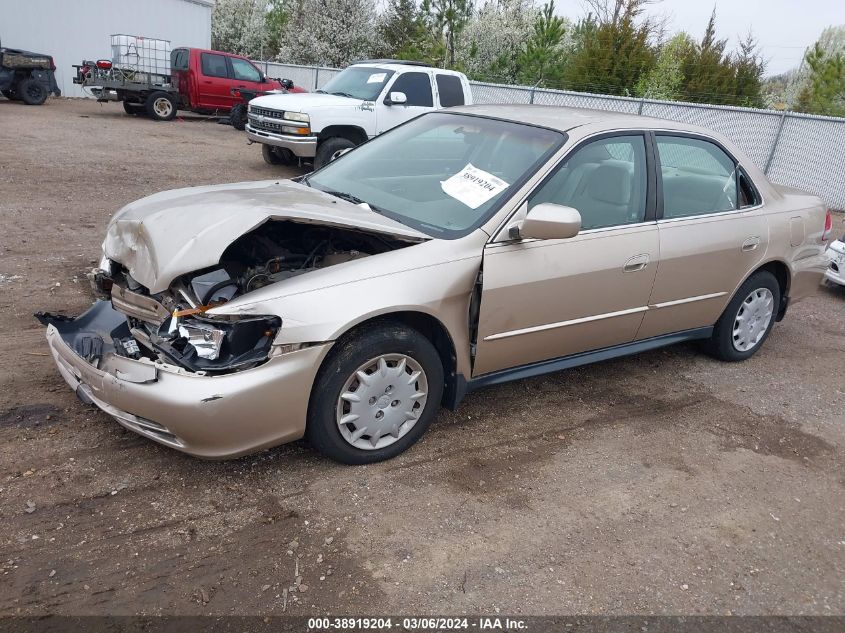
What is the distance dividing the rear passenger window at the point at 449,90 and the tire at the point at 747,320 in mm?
7517

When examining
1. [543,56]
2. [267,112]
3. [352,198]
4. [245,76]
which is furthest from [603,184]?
[543,56]

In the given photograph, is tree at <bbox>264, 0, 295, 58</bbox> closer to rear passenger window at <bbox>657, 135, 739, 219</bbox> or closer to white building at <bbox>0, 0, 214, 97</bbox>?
white building at <bbox>0, 0, 214, 97</bbox>

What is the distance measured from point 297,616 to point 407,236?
176 cm

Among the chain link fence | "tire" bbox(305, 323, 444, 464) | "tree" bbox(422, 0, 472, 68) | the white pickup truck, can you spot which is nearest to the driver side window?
"tire" bbox(305, 323, 444, 464)

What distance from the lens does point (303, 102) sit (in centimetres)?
1071

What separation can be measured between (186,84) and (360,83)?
8.09 meters

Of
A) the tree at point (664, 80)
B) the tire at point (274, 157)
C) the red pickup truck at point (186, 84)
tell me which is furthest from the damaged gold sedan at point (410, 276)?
the tree at point (664, 80)

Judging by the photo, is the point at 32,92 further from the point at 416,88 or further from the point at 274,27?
the point at 274,27

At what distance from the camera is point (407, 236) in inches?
133

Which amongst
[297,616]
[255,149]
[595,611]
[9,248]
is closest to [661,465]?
[595,611]

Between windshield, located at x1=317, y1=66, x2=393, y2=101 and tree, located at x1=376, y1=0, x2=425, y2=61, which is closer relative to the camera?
windshield, located at x1=317, y1=66, x2=393, y2=101

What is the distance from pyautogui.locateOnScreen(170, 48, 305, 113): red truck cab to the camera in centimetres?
1739

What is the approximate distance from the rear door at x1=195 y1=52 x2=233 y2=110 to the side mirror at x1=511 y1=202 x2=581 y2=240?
16184 mm

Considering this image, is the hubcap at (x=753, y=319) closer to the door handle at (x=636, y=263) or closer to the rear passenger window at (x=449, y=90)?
the door handle at (x=636, y=263)
